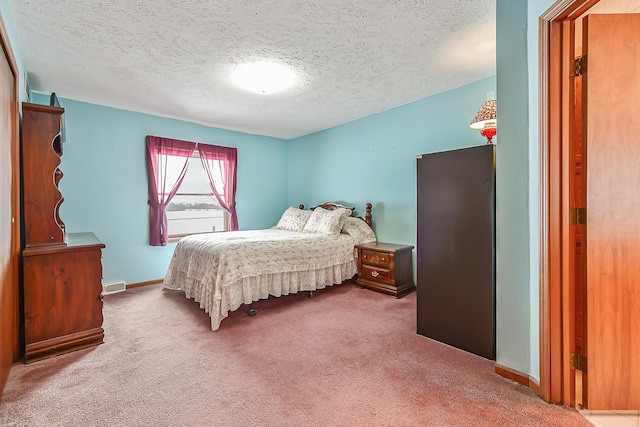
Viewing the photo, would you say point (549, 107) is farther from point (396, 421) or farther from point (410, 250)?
point (410, 250)

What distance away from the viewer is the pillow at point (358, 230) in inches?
168

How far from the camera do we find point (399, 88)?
348 cm

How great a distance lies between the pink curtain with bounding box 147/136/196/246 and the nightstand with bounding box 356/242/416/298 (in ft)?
9.48

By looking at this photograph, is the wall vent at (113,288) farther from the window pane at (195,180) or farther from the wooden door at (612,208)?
the wooden door at (612,208)

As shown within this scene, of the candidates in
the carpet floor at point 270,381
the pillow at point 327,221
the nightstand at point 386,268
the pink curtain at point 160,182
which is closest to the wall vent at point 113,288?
the pink curtain at point 160,182

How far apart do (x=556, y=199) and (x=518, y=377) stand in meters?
1.11

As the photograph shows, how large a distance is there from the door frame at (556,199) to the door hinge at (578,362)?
43mm

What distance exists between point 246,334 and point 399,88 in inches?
122

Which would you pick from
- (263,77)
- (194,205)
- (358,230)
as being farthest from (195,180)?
(358,230)

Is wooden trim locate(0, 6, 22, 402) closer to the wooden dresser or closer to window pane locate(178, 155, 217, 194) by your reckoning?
the wooden dresser

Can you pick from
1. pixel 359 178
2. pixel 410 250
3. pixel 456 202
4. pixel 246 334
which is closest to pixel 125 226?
pixel 246 334

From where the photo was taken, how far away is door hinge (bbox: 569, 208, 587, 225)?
159 centimetres

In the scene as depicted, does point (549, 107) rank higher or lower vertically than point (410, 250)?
higher

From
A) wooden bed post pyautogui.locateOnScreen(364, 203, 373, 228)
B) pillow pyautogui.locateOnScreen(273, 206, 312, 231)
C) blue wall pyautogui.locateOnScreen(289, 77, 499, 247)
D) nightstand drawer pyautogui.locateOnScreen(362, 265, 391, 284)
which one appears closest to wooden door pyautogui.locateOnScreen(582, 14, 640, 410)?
blue wall pyautogui.locateOnScreen(289, 77, 499, 247)
